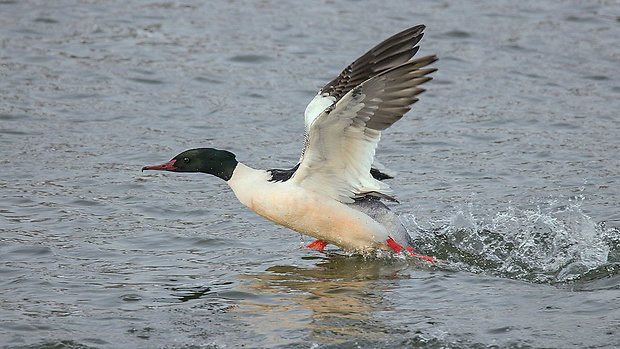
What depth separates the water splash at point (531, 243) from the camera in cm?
707

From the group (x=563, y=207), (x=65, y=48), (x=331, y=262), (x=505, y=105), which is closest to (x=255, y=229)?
(x=331, y=262)

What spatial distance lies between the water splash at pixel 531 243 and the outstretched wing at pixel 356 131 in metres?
0.96

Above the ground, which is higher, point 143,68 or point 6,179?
point 143,68

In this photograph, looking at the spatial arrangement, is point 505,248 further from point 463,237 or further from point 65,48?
point 65,48

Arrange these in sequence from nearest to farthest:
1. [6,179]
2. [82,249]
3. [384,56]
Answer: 1. [384,56]
2. [82,249]
3. [6,179]

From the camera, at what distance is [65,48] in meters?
13.2

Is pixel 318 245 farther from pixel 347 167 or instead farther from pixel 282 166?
pixel 282 166

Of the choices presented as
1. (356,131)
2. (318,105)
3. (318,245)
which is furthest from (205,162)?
(356,131)

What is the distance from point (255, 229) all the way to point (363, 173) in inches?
57.1

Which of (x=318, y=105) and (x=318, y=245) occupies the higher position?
(x=318, y=105)

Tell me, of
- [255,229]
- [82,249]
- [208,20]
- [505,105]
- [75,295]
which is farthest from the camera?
[208,20]

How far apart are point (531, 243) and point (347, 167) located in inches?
68.6

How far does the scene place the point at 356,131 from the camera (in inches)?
269

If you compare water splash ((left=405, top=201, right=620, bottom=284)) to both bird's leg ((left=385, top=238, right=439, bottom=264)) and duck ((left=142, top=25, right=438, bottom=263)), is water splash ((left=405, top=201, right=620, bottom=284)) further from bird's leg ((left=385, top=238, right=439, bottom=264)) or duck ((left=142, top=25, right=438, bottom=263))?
duck ((left=142, top=25, right=438, bottom=263))
